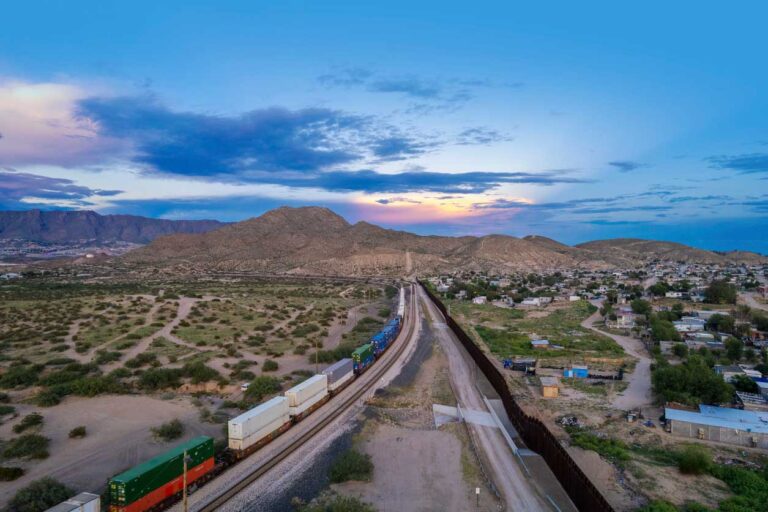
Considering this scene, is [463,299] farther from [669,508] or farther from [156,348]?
[669,508]

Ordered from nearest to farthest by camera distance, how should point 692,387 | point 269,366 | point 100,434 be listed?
point 100,434, point 692,387, point 269,366

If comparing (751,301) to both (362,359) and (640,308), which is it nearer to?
(640,308)

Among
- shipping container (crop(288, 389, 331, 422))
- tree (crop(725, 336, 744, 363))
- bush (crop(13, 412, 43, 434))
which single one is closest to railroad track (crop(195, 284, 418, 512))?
shipping container (crop(288, 389, 331, 422))

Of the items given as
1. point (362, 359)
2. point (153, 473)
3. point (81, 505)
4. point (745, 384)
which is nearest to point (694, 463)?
point (745, 384)

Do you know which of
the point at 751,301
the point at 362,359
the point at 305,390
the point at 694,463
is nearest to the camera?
the point at 694,463


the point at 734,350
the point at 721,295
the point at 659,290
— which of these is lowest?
the point at 734,350

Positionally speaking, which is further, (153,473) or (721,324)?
(721,324)

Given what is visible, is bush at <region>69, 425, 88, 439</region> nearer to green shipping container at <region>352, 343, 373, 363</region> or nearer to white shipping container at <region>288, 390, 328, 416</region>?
white shipping container at <region>288, 390, 328, 416</region>

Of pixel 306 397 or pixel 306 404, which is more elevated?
pixel 306 397
